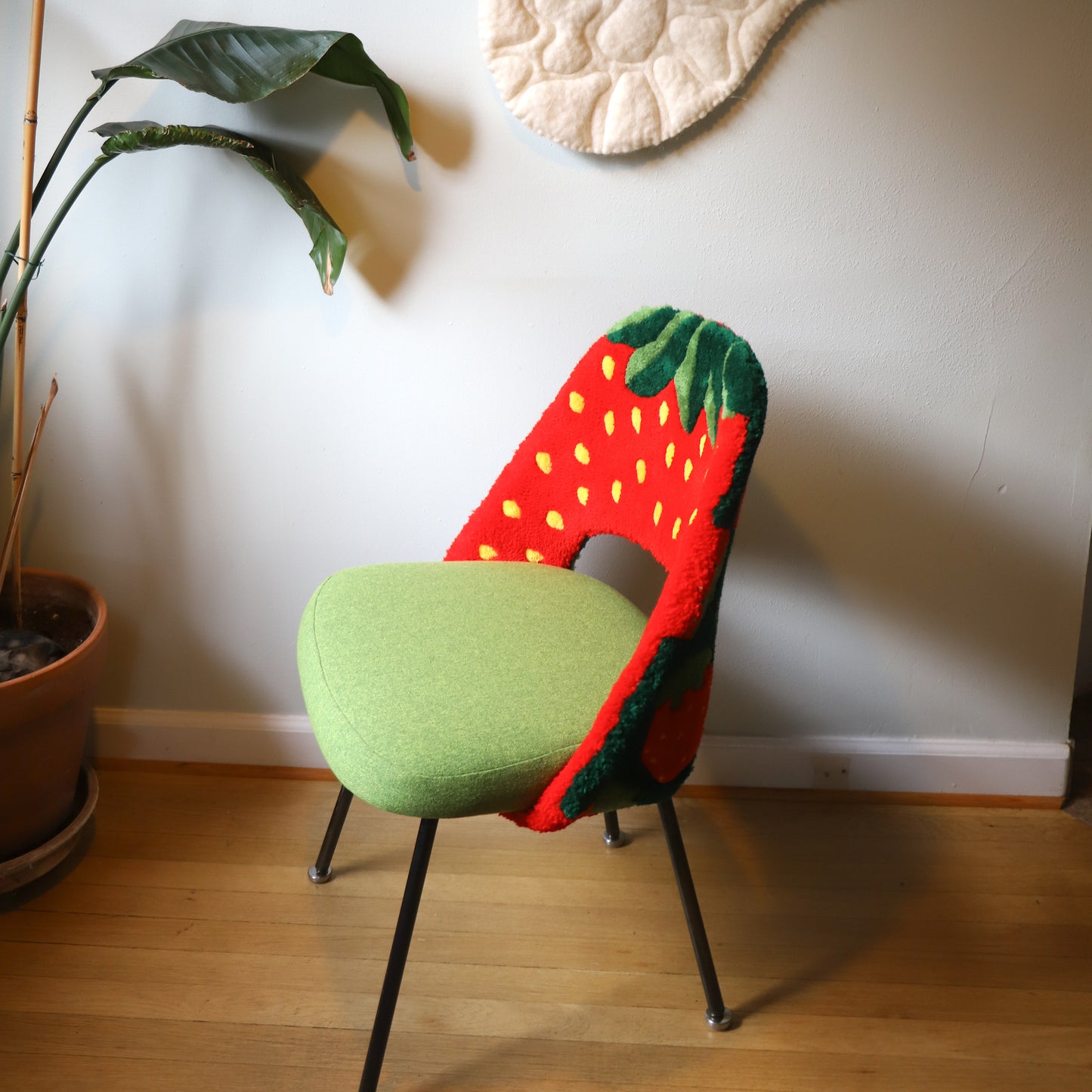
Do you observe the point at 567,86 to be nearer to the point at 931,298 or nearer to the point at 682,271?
the point at 682,271

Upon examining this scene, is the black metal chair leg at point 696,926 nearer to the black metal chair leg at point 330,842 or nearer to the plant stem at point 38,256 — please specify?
the black metal chair leg at point 330,842

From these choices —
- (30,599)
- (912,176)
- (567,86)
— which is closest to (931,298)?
(912,176)

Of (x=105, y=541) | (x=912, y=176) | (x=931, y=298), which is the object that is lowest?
(x=105, y=541)

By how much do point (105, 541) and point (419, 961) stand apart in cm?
85

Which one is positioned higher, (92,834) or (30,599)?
(30,599)

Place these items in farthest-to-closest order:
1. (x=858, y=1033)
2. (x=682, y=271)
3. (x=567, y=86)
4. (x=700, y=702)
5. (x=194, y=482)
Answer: (x=194, y=482), (x=682, y=271), (x=567, y=86), (x=858, y=1033), (x=700, y=702)

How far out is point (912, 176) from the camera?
1.36 meters

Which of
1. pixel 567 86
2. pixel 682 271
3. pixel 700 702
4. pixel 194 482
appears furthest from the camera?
pixel 194 482

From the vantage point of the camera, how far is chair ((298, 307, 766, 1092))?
35.7 inches

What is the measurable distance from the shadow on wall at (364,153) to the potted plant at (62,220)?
57 millimetres

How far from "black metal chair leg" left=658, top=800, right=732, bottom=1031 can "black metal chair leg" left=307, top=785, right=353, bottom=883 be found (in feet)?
1.49

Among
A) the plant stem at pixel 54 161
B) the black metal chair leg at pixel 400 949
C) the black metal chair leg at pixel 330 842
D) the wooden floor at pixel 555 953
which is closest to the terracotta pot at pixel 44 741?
the wooden floor at pixel 555 953

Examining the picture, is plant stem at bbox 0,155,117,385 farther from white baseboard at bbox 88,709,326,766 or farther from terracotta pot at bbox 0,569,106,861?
white baseboard at bbox 88,709,326,766

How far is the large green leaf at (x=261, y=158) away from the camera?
118 cm
